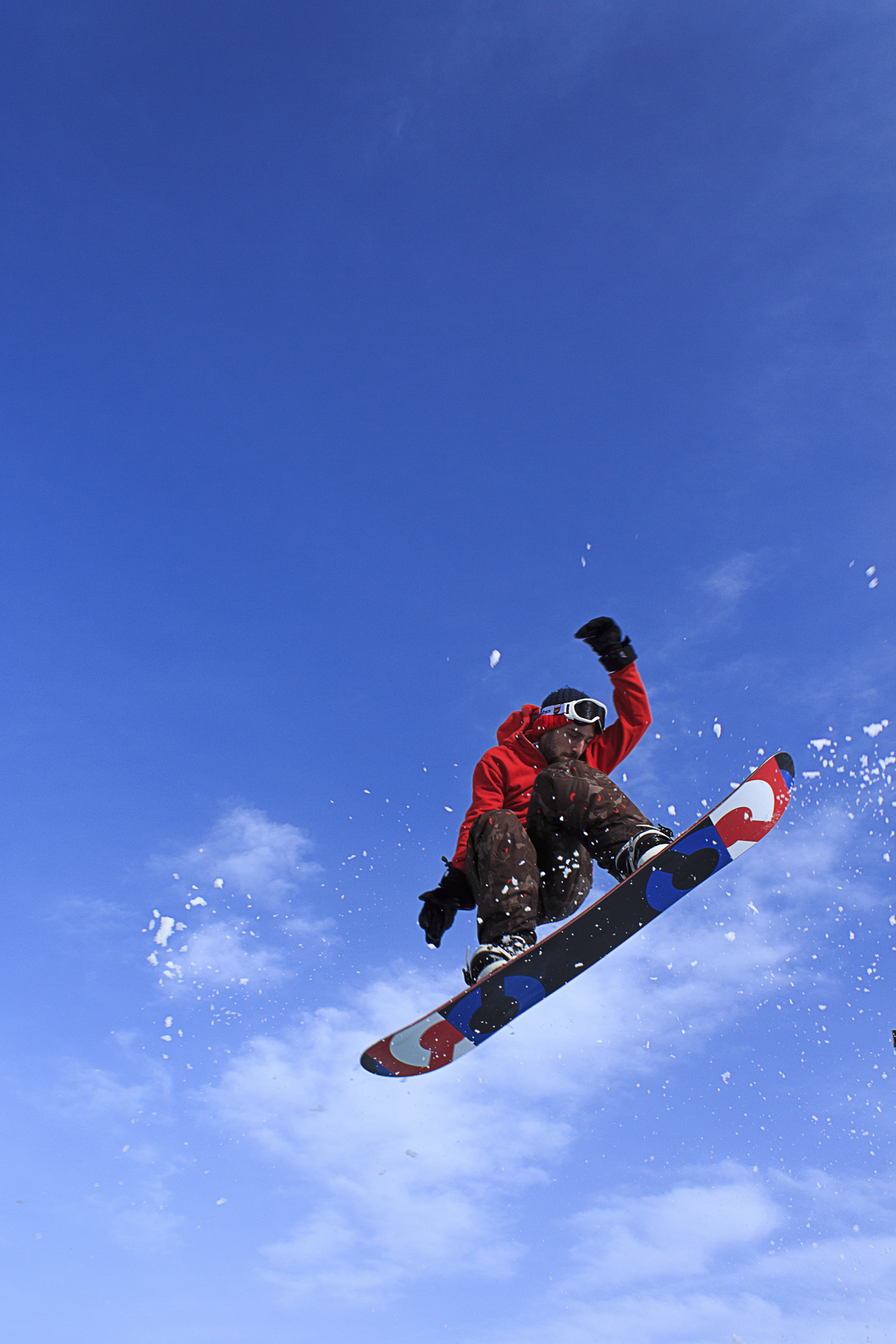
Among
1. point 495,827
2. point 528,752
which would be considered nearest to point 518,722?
point 528,752

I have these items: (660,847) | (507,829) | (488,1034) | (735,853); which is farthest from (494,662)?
(488,1034)

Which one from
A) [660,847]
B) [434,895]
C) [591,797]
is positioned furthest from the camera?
[434,895]

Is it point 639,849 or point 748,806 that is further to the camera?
point 748,806

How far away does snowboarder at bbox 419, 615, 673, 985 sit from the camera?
5535mm

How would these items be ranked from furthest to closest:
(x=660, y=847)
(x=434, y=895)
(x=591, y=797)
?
(x=434, y=895) < (x=591, y=797) < (x=660, y=847)

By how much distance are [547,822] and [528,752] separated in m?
0.71

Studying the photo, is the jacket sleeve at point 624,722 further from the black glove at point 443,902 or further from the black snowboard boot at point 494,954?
the black snowboard boot at point 494,954

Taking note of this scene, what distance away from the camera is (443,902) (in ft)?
20.9

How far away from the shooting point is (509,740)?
21.7ft

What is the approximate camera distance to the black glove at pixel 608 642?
631 cm

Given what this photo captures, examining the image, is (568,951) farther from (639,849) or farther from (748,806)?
(748,806)

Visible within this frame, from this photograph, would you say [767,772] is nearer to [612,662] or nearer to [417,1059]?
[612,662]

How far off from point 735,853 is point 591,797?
938 millimetres

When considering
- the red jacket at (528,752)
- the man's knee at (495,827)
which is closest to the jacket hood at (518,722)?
the red jacket at (528,752)
